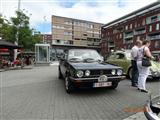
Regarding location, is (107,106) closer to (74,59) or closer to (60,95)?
(60,95)

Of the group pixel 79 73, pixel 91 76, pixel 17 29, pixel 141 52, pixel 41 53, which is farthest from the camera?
pixel 17 29

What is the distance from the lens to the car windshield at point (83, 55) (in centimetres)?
727

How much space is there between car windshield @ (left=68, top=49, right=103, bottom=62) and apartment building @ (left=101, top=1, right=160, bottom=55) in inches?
1383

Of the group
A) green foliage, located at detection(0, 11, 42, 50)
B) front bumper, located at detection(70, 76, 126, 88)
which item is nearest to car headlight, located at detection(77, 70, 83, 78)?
front bumper, located at detection(70, 76, 126, 88)

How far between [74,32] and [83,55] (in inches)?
2963

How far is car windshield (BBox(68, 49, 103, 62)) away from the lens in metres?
7.27

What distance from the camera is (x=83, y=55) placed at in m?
7.57

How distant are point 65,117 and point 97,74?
2.16 metres

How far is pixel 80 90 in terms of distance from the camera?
7.04m

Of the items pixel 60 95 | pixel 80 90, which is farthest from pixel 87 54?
pixel 60 95

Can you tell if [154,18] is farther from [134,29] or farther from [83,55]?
[83,55]

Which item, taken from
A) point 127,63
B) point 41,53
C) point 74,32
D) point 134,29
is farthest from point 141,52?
point 74,32

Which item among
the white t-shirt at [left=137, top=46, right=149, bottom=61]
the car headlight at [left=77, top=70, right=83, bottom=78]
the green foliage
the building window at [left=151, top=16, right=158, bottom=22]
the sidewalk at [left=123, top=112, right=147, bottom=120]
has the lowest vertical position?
the sidewalk at [left=123, top=112, right=147, bottom=120]

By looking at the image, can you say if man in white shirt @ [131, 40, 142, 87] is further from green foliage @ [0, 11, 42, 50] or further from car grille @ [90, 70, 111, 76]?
green foliage @ [0, 11, 42, 50]
